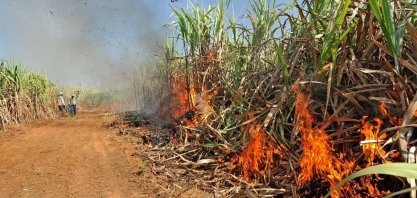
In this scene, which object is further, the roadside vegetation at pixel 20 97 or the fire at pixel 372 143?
the roadside vegetation at pixel 20 97

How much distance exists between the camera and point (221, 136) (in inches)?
150

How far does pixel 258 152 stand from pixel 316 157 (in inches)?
28.0

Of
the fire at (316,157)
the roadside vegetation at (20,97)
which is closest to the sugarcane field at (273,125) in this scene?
the fire at (316,157)

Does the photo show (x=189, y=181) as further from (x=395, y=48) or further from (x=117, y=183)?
(x=395, y=48)

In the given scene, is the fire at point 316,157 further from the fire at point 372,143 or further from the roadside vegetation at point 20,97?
the roadside vegetation at point 20,97

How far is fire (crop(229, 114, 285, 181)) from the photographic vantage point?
9.14 ft

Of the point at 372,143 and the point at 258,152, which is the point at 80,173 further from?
the point at 372,143

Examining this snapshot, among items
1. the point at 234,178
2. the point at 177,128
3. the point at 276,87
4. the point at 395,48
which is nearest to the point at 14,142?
the point at 177,128

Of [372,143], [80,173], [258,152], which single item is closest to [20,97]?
[80,173]

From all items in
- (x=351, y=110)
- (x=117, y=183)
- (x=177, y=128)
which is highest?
(x=351, y=110)

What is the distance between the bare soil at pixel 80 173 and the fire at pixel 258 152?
530mm

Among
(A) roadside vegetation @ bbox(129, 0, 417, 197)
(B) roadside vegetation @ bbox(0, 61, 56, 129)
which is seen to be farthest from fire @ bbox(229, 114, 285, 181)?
(B) roadside vegetation @ bbox(0, 61, 56, 129)

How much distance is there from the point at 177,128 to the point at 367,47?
352cm

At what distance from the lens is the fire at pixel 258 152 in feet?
9.14
